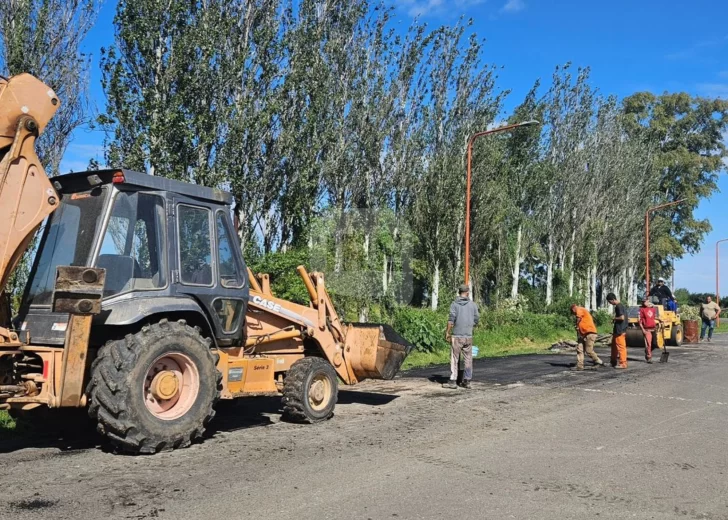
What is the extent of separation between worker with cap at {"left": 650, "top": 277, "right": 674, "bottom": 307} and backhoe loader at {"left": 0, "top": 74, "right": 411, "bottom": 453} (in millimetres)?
20107

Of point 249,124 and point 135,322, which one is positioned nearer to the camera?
point 135,322

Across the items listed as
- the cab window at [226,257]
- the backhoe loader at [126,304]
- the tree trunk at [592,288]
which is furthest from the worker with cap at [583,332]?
the tree trunk at [592,288]

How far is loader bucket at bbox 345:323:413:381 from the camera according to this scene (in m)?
9.10

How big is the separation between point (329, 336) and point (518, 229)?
26.6m

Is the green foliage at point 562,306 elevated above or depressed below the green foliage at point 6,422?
above

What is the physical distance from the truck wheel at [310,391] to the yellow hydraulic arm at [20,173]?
10.5 ft

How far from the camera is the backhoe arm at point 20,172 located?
5945mm

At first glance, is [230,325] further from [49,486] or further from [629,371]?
[629,371]

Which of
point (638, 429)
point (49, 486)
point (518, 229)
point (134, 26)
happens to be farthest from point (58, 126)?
point (518, 229)

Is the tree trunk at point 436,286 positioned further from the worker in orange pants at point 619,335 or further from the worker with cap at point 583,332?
the worker with cap at point 583,332

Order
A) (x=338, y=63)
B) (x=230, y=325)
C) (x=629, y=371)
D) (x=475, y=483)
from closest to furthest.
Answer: (x=475, y=483) < (x=230, y=325) < (x=629, y=371) < (x=338, y=63)

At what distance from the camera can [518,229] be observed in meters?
34.2

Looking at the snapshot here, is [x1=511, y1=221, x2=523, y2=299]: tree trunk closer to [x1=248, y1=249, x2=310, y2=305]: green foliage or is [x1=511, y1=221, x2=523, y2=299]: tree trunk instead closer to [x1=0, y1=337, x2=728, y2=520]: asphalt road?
[x1=248, y1=249, x2=310, y2=305]: green foliage

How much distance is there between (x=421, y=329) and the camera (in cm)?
2064
